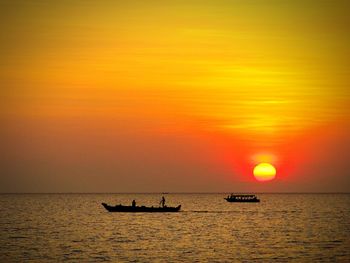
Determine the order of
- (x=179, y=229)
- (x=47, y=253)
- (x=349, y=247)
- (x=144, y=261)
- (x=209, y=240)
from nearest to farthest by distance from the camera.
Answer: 1. (x=144, y=261)
2. (x=47, y=253)
3. (x=349, y=247)
4. (x=209, y=240)
5. (x=179, y=229)

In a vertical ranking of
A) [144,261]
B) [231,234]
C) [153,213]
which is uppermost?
[153,213]

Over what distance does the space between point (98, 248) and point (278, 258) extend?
19.0 metres

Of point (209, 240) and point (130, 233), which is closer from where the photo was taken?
point (209, 240)

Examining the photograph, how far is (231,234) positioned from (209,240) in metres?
10.0

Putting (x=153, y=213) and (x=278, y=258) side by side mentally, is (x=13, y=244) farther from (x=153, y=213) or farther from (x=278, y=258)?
(x=153, y=213)

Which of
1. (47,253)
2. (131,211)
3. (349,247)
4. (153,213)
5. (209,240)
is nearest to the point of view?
(47,253)

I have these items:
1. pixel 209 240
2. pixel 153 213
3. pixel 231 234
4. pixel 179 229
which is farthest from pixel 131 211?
pixel 209 240

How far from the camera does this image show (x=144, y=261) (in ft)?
185

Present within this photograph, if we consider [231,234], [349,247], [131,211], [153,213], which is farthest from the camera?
[153,213]

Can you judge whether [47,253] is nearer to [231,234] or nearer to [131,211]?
[231,234]

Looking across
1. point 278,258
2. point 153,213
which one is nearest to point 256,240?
point 278,258

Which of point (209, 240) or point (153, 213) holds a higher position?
point (153, 213)

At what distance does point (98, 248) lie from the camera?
217 ft

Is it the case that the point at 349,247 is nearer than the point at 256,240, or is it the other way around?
the point at 349,247
